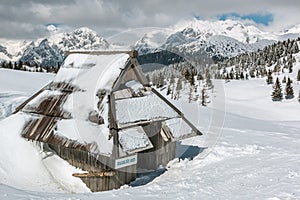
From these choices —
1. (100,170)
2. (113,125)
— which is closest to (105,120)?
(113,125)

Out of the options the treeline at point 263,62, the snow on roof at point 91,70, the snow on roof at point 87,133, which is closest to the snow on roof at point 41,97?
the snow on roof at point 91,70

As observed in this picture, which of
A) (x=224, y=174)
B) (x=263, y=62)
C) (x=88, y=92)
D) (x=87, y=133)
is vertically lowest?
(x=224, y=174)

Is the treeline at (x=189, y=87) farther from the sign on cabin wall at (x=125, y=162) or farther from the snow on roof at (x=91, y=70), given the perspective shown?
the sign on cabin wall at (x=125, y=162)

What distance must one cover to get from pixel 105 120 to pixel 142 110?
1921mm

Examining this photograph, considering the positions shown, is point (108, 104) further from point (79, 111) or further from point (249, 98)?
point (249, 98)

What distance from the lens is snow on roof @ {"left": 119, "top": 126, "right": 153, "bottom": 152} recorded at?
13.5m

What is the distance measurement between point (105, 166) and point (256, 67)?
16292 centimetres

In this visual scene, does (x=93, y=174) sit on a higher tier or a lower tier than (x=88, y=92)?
lower

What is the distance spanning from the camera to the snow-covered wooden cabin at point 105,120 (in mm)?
13786

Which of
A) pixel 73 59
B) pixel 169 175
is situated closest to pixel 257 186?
pixel 169 175

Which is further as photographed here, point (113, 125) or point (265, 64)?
point (265, 64)

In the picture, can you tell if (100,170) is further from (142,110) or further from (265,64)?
(265,64)

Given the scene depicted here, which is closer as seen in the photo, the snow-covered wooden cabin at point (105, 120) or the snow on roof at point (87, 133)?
the snow on roof at point (87, 133)

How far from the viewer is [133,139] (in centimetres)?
1380
